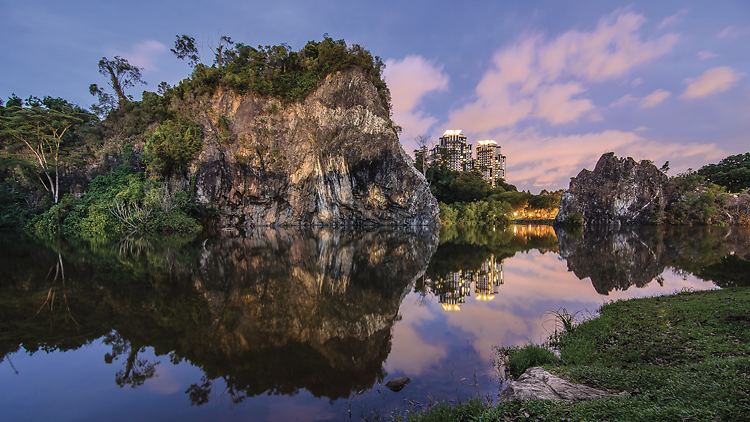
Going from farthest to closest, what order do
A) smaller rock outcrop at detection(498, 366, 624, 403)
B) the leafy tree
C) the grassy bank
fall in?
1. the leafy tree
2. smaller rock outcrop at detection(498, 366, 624, 403)
3. the grassy bank

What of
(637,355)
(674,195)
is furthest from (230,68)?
(674,195)

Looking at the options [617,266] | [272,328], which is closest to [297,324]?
[272,328]

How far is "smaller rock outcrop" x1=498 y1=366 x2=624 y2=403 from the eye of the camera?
360cm

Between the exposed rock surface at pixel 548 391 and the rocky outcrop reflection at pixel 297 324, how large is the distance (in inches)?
87.4

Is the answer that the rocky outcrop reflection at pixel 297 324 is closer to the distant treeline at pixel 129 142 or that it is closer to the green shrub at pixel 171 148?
the distant treeline at pixel 129 142

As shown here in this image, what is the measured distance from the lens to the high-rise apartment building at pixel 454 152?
70250 mm

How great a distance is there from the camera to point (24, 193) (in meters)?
34.3

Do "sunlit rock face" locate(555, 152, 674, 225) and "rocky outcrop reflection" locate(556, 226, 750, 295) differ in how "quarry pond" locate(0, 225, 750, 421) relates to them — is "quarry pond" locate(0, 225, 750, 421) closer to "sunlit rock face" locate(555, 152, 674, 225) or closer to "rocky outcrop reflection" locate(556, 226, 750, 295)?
"rocky outcrop reflection" locate(556, 226, 750, 295)

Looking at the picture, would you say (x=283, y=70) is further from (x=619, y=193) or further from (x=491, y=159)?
(x=491, y=159)

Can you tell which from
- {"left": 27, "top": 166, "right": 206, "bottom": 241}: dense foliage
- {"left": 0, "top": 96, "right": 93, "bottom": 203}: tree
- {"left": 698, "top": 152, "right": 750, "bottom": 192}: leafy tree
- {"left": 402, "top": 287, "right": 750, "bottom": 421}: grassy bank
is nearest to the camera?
{"left": 402, "top": 287, "right": 750, "bottom": 421}: grassy bank

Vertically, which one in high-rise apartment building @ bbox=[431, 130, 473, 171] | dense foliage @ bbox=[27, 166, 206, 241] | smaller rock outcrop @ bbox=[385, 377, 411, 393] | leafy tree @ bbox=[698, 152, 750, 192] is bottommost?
smaller rock outcrop @ bbox=[385, 377, 411, 393]

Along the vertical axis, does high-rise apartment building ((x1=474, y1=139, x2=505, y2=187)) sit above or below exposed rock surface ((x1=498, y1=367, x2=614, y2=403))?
above

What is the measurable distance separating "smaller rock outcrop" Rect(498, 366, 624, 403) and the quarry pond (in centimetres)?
76

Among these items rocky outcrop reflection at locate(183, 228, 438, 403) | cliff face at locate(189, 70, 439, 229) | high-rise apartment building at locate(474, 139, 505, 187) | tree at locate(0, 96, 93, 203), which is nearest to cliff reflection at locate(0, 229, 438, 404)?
rocky outcrop reflection at locate(183, 228, 438, 403)
